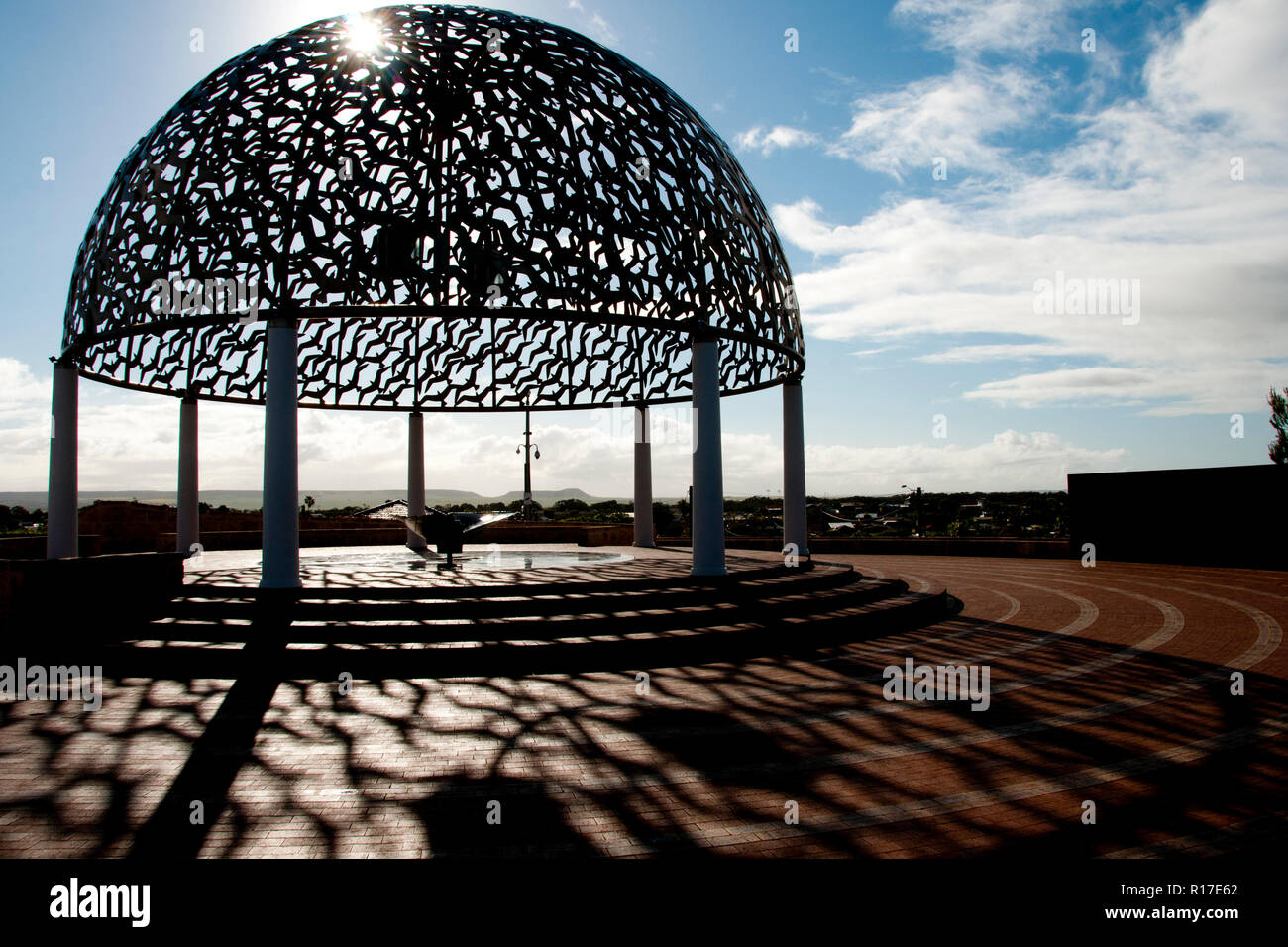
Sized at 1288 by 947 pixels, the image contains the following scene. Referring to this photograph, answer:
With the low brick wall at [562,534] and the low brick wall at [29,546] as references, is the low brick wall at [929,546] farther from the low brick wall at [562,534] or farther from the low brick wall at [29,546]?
the low brick wall at [29,546]

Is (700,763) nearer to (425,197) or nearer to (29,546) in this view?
(425,197)

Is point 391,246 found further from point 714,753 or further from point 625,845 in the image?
point 625,845

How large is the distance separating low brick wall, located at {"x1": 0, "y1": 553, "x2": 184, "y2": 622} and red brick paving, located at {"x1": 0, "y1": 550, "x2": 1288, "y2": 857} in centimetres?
241

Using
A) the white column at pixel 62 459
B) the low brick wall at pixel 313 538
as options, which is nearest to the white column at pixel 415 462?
Answer: the low brick wall at pixel 313 538

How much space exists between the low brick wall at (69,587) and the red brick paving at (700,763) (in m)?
2.41

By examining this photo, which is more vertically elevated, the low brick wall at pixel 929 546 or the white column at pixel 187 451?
the white column at pixel 187 451

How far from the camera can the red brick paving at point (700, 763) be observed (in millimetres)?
4828

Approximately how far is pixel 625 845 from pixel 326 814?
6.92 ft

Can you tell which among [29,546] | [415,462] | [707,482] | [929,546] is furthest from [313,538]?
[929,546]

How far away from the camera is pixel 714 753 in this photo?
6.47 meters

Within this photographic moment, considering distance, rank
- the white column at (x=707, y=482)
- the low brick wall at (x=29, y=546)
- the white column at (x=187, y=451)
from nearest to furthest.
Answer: the white column at (x=707, y=482) → the white column at (x=187, y=451) → the low brick wall at (x=29, y=546)

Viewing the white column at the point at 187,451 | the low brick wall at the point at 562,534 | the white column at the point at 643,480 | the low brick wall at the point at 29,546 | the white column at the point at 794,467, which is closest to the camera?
the white column at the point at 794,467

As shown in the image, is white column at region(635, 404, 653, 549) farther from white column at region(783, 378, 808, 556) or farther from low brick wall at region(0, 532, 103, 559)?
low brick wall at region(0, 532, 103, 559)
